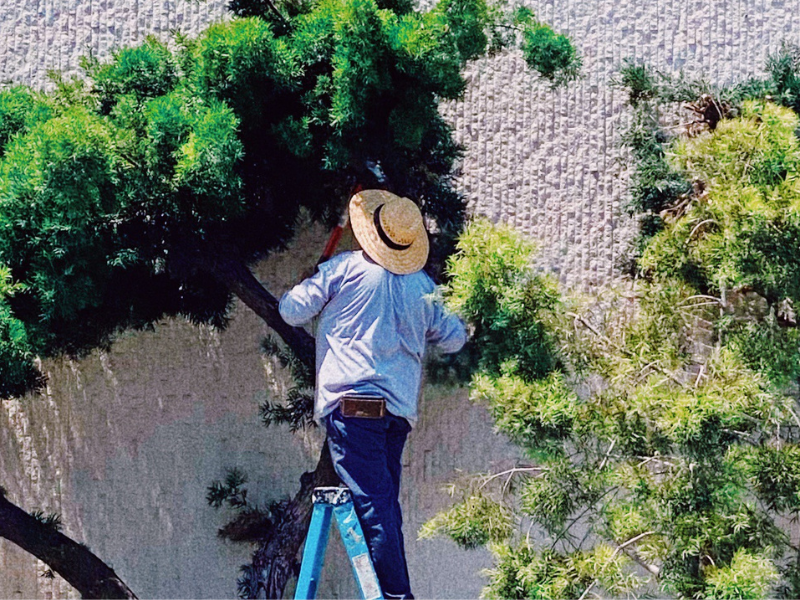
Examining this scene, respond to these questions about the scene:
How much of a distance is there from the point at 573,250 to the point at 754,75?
887mm

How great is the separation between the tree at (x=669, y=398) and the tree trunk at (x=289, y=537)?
1.84 ft

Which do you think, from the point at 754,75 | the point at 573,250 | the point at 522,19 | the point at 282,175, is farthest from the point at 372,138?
the point at 754,75

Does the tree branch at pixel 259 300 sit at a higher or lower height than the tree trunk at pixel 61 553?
higher

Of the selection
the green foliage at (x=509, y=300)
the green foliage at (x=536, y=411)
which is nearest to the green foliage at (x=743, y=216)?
the green foliage at (x=509, y=300)

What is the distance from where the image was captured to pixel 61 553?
12.8ft

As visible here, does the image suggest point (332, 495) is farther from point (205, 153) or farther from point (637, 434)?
point (205, 153)

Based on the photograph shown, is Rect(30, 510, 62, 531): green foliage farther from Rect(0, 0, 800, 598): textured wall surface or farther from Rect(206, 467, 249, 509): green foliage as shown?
Rect(206, 467, 249, 509): green foliage

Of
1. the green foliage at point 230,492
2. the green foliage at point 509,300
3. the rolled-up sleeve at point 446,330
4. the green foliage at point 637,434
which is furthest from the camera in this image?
the green foliage at point 230,492

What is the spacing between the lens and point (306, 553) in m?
3.63

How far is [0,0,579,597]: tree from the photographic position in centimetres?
355

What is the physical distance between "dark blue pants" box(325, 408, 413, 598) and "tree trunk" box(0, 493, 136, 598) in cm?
87

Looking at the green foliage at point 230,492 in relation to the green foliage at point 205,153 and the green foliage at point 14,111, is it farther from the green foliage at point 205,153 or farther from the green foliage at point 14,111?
the green foliage at point 14,111

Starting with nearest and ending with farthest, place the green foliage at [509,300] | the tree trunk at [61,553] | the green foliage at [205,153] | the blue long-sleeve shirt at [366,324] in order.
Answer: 1. the green foliage at [509,300]
2. the green foliage at [205,153]
3. the blue long-sleeve shirt at [366,324]
4. the tree trunk at [61,553]

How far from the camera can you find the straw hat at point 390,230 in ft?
12.2
